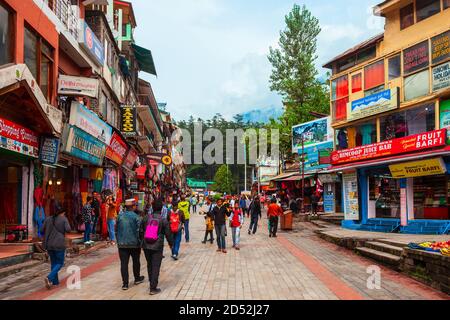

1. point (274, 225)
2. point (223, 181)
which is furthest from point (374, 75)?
point (223, 181)

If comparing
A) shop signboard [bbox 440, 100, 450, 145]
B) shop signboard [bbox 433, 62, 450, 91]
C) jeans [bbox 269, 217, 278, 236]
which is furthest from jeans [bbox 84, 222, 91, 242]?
shop signboard [bbox 433, 62, 450, 91]

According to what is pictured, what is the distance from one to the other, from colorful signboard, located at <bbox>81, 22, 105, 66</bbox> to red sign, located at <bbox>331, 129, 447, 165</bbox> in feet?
40.3

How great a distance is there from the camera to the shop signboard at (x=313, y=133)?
34219 mm

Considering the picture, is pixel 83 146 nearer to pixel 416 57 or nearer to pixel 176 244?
pixel 176 244

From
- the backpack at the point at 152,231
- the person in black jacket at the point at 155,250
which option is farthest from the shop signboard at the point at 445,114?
the backpack at the point at 152,231

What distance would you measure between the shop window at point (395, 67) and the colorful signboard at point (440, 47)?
6.17 ft

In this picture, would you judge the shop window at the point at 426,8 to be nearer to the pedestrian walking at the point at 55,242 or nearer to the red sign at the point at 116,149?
the red sign at the point at 116,149

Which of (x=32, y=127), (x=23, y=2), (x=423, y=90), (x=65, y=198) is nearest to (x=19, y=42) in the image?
(x=23, y=2)

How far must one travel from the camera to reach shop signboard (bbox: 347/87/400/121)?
19281 millimetres

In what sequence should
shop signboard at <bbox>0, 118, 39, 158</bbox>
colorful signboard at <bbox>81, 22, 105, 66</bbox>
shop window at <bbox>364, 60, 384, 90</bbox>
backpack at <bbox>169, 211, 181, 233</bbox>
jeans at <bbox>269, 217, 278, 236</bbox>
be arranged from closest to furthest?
shop signboard at <bbox>0, 118, 39, 158</bbox> → backpack at <bbox>169, 211, 181, 233</bbox> → colorful signboard at <bbox>81, 22, 105, 66</bbox> → jeans at <bbox>269, 217, 278, 236</bbox> → shop window at <bbox>364, 60, 384, 90</bbox>

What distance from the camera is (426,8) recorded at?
1856 cm

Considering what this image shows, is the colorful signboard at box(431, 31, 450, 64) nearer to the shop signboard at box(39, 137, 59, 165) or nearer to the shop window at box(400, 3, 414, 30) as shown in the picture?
the shop window at box(400, 3, 414, 30)

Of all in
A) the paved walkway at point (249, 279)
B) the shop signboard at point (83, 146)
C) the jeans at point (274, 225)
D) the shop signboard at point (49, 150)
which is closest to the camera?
the paved walkway at point (249, 279)

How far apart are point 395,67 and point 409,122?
2447 millimetres
